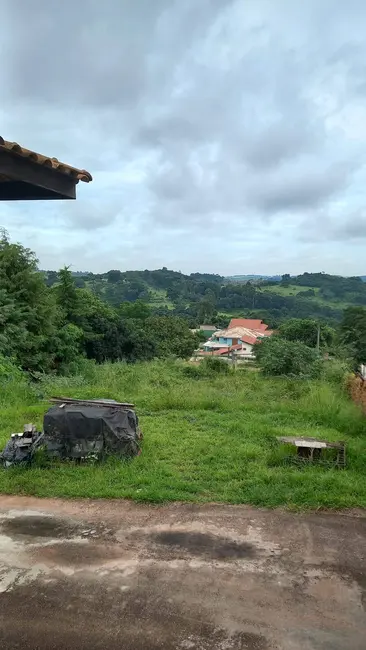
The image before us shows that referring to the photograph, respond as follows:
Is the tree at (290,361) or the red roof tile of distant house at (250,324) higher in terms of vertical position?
the tree at (290,361)

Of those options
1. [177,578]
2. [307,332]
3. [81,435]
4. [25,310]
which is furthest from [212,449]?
[307,332]

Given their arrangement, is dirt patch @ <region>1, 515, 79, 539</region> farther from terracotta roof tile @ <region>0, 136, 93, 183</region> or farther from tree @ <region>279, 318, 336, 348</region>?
tree @ <region>279, 318, 336, 348</region>

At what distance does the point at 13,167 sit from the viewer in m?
2.88

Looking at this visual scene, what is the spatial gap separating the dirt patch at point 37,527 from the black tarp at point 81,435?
1.21 meters

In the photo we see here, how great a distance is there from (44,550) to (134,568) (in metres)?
0.84

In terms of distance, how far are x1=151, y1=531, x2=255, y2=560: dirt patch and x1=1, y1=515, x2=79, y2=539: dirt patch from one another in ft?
2.74

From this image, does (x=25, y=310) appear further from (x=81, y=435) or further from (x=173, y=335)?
(x=173, y=335)

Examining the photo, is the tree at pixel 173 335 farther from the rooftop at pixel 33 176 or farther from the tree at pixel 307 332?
the rooftop at pixel 33 176

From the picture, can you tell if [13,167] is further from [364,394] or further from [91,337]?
[91,337]

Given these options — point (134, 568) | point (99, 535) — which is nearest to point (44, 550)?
point (99, 535)

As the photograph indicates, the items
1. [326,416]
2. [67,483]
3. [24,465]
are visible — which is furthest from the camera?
[326,416]

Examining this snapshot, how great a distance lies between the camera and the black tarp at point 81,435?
557 centimetres

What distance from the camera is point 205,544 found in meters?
3.95

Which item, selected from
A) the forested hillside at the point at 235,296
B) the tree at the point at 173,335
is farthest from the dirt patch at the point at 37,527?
the forested hillside at the point at 235,296
